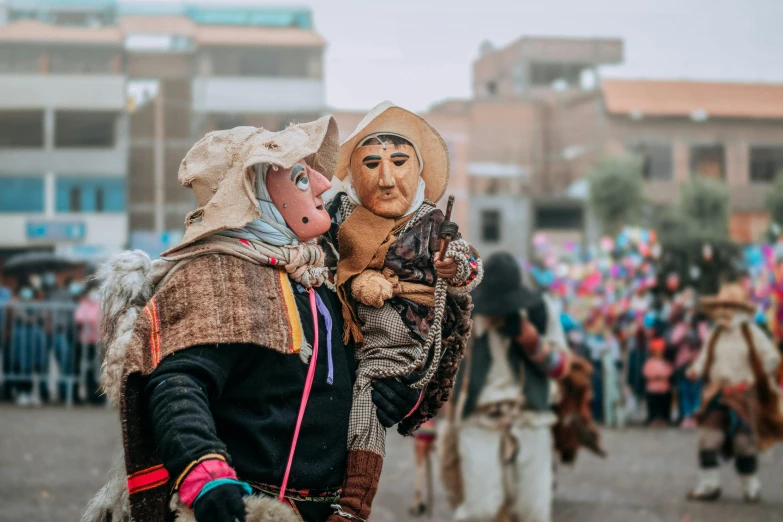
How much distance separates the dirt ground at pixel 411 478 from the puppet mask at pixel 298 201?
6.12m

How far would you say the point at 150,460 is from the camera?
10.5 ft

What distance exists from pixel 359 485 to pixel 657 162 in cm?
5345

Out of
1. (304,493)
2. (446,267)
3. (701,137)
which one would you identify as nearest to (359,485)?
(304,493)

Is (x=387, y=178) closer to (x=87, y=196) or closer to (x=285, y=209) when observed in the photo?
(x=285, y=209)

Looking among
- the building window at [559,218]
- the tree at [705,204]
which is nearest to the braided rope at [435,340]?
the tree at [705,204]

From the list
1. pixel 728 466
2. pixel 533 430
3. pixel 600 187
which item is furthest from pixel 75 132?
pixel 533 430

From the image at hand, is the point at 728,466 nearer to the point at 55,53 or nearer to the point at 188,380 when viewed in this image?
the point at 188,380

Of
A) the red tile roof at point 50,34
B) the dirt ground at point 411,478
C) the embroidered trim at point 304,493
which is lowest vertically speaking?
the dirt ground at point 411,478

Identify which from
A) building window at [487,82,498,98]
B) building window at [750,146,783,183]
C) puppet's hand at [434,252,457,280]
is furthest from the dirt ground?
building window at [487,82,498,98]

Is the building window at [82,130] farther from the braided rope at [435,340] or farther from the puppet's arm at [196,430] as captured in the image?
the puppet's arm at [196,430]

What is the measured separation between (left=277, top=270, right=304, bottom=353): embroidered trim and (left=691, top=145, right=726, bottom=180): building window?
2119 inches

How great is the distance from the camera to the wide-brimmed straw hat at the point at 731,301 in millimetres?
11695

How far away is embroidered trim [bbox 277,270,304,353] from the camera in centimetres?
333

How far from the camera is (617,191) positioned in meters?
49.6
